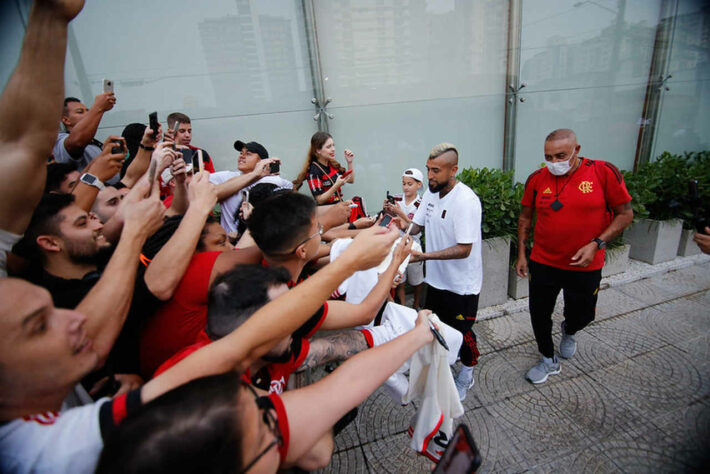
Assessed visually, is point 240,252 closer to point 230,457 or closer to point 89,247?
point 89,247

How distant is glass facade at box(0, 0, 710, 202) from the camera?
4.51 m

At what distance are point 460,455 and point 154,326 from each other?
1.49 m

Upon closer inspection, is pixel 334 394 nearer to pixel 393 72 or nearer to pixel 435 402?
pixel 435 402

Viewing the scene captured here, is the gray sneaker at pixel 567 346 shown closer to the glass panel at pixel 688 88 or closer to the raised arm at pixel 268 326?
the raised arm at pixel 268 326

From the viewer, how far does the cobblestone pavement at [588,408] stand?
7.68 feet

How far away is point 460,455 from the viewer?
1052 millimetres

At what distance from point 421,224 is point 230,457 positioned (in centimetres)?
298

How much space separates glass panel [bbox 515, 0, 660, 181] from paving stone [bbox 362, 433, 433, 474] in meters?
5.50

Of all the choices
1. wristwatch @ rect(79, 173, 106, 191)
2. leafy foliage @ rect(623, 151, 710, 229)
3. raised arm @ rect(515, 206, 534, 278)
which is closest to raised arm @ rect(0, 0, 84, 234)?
wristwatch @ rect(79, 173, 106, 191)

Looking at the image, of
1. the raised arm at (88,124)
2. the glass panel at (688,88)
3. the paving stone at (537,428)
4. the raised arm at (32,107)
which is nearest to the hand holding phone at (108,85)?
the raised arm at (88,124)

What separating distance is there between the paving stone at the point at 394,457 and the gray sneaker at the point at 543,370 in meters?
1.32

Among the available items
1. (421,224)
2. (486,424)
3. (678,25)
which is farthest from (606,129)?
(486,424)

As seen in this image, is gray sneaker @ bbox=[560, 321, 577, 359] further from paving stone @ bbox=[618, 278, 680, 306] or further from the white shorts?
paving stone @ bbox=[618, 278, 680, 306]

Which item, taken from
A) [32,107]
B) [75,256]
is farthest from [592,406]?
[32,107]
